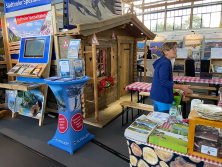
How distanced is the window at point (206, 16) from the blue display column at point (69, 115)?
17749 millimetres

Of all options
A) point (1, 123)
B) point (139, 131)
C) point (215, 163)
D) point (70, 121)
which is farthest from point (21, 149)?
point (215, 163)

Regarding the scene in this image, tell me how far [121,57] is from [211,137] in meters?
4.99

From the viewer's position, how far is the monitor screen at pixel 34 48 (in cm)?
437

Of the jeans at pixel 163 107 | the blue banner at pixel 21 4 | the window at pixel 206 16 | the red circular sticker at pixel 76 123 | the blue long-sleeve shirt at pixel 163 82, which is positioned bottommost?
the red circular sticker at pixel 76 123

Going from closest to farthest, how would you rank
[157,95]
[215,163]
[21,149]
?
[215,163]
[157,95]
[21,149]

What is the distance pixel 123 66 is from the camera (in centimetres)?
641

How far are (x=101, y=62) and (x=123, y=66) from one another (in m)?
1.44

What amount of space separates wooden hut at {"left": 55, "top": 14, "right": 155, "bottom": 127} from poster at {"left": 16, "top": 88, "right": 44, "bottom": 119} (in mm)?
1125

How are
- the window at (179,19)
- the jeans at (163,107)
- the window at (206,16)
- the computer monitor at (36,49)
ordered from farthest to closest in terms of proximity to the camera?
the window at (179,19) < the window at (206,16) < the computer monitor at (36,49) < the jeans at (163,107)

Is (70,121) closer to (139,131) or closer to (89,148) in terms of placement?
(89,148)

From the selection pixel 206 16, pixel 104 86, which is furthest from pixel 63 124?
pixel 206 16

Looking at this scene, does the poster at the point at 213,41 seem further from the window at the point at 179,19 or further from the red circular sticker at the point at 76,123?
the red circular sticker at the point at 76,123

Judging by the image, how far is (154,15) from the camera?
762 inches

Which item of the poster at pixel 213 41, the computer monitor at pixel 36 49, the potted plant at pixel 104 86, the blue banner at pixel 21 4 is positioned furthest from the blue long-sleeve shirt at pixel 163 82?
the poster at pixel 213 41
